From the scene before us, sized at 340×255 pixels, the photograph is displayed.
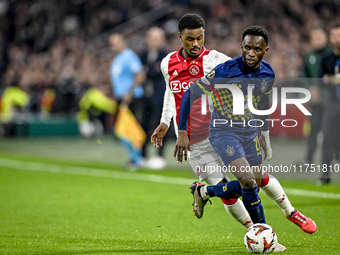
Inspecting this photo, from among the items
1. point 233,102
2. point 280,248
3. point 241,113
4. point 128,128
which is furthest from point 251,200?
point 128,128

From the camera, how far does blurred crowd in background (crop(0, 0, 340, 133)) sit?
19781 mm

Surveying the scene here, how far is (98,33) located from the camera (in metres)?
22.4

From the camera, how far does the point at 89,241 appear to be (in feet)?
15.3

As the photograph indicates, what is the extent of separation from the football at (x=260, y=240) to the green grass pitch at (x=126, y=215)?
0.62 feet

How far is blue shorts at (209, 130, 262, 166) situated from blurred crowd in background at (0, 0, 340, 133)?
13.5m

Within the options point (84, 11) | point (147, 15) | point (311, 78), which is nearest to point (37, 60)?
point (84, 11)

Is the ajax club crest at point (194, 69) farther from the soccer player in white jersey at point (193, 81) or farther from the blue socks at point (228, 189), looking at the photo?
the blue socks at point (228, 189)

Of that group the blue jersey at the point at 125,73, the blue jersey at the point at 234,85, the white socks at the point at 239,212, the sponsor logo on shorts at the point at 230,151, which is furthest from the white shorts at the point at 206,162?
Result: the blue jersey at the point at 125,73

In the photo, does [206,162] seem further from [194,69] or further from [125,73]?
[125,73]

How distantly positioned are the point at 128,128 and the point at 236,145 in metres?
5.87

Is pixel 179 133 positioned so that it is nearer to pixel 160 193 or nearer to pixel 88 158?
pixel 160 193

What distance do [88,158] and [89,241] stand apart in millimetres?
7880

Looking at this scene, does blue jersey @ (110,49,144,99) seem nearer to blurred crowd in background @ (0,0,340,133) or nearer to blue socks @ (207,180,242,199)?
blue socks @ (207,180,242,199)

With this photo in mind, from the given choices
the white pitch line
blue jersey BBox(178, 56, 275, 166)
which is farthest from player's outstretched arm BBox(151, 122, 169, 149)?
the white pitch line
